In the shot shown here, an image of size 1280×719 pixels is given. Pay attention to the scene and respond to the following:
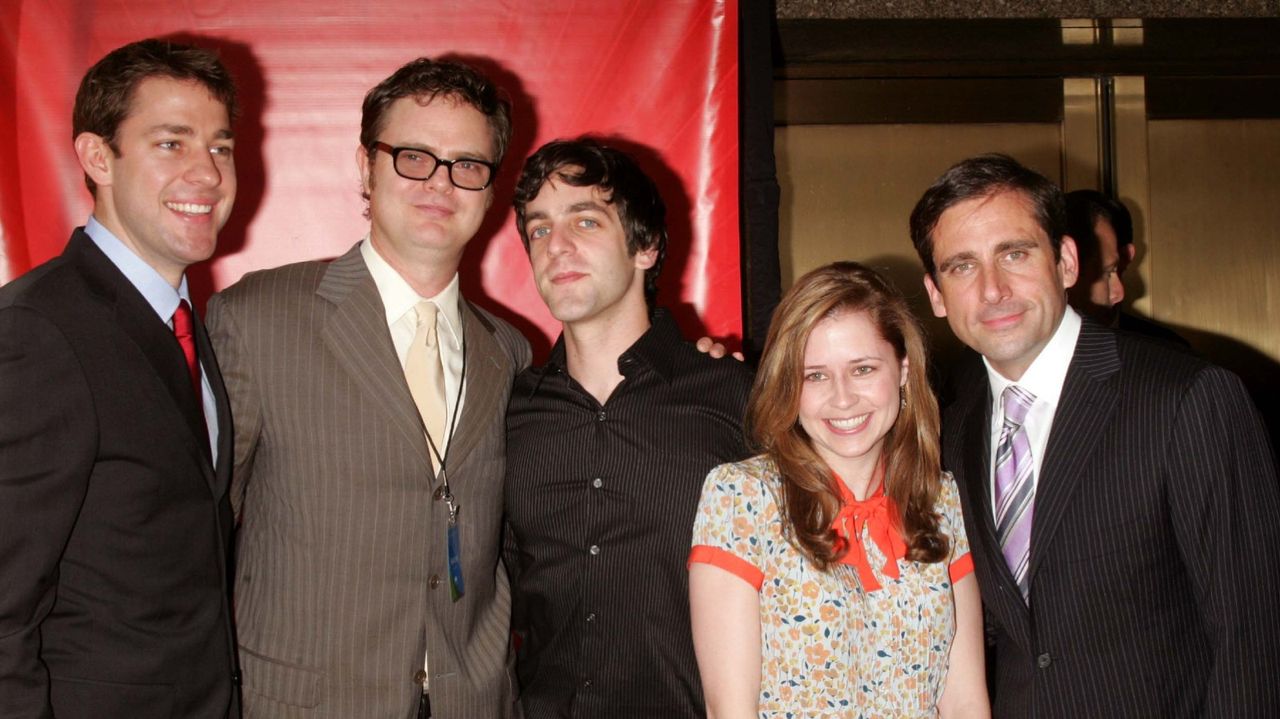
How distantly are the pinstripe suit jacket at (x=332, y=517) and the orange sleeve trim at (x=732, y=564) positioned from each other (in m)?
0.61

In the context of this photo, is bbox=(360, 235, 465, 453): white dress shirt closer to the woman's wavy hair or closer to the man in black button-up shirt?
the man in black button-up shirt

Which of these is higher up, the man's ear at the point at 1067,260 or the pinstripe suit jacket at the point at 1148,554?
the man's ear at the point at 1067,260

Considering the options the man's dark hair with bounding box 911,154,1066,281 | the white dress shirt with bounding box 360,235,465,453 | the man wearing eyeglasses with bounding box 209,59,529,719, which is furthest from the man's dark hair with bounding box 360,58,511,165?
the man's dark hair with bounding box 911,154,1066,281

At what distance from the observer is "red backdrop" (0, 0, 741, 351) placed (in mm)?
2959

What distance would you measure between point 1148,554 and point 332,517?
1.59 m

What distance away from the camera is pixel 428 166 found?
7.72 feet

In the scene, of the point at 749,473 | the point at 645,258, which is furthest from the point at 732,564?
the point at 645,258

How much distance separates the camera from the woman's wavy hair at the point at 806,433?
2.03 meters

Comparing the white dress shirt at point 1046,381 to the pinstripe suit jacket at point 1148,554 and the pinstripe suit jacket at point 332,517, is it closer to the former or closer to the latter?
the pinstripe suit jacket at point 1148,554

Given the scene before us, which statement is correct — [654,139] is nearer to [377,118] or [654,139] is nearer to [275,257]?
[377,118]

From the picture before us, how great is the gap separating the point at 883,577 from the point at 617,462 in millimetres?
623

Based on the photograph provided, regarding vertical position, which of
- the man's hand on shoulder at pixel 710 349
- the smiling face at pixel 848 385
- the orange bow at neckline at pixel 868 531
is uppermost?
the man's hand on shoulder at pixel 710 349

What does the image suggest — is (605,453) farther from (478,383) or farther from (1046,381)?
(1046,381)

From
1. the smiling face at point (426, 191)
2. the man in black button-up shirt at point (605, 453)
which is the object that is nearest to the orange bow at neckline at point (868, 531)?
the man in black button-up shirt at point (605, 453)
